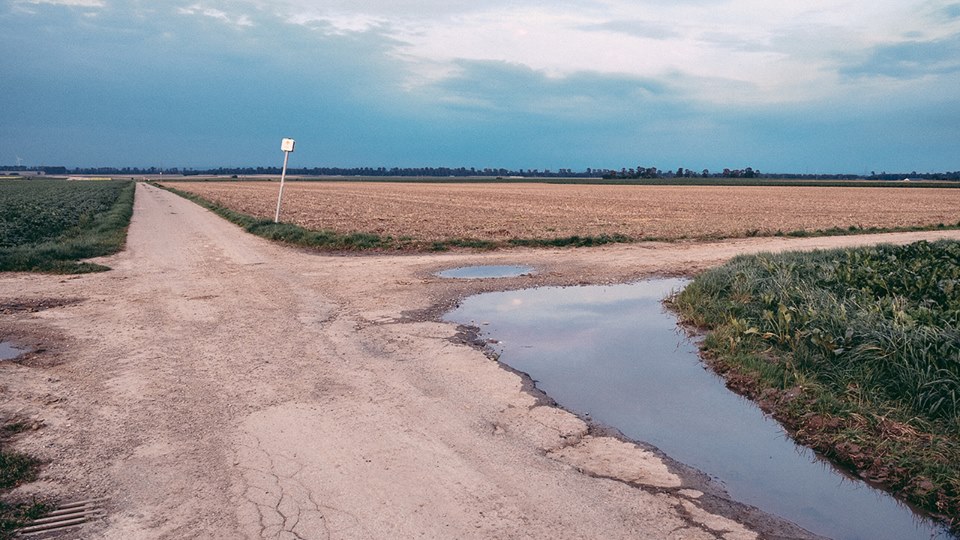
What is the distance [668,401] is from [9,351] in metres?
7.42

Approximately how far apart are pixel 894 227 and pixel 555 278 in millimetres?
20248

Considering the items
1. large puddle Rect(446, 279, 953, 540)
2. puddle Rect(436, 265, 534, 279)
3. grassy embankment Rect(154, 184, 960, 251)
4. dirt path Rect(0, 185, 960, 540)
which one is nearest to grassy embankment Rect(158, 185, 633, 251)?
grassy embankment Rect(154, 184, 960, 251)

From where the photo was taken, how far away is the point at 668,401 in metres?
6.25

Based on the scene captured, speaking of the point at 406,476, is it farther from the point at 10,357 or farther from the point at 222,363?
the point at 10,357

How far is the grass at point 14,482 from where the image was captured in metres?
3.73

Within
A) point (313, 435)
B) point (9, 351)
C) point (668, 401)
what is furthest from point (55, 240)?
point (668, 401)

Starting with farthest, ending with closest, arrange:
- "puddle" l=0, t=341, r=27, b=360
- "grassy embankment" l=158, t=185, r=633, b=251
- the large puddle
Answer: "grassy embankment" l=158, t=185, r=633, b=251, "puddle" l=0, t=341, r=27, b=360, the large puddle

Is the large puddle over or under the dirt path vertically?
over

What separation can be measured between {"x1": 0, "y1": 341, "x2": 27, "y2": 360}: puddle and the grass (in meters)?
2.49

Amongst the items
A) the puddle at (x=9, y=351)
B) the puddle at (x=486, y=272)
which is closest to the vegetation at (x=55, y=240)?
the puddle at (x=9, y=351)

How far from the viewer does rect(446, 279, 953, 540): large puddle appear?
→ 4.27 metres

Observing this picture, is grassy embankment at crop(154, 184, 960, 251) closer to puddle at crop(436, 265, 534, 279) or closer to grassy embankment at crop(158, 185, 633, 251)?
grassy embankment at crop(158, 185, 633, 251)

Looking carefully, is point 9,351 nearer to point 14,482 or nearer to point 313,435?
point 14,482

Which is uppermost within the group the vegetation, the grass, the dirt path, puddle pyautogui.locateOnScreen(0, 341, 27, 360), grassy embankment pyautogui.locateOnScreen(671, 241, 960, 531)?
grassy embankment pyautogui.locateOnScreen(671, 241, 960, 531)
